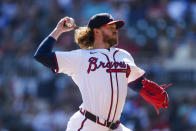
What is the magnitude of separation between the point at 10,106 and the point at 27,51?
1.33 meters

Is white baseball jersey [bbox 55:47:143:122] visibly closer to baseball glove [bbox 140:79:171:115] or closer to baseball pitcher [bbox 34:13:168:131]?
baseball pitcher [bbox 34:13:168:131]

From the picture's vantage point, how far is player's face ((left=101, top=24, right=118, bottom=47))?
4.78 metres

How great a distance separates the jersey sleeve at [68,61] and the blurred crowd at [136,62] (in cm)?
516

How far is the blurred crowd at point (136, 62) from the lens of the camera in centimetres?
1014

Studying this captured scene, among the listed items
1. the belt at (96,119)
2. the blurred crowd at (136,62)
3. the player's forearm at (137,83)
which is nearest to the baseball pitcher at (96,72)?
the belt at (96,119)

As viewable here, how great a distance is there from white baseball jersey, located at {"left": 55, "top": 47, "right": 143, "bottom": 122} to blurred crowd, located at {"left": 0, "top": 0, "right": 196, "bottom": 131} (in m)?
5.01

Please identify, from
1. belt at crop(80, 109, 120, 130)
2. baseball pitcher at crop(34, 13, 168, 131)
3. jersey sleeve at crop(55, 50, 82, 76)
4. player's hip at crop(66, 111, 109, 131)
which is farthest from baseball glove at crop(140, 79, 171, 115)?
jersey sleeve at crop(55, 50, 82, 76)

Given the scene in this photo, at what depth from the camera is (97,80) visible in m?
4.53

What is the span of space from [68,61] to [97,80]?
0.32 meters

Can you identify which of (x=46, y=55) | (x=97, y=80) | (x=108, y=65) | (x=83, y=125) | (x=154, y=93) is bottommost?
(x=83, y=125)

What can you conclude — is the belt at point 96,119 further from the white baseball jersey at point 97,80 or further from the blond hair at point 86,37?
the blond hair at point 86,37

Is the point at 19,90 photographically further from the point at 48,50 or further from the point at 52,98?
the point at 48,50

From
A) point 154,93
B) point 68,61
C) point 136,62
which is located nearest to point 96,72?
point 68,61

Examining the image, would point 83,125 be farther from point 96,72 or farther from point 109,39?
point 109,39
